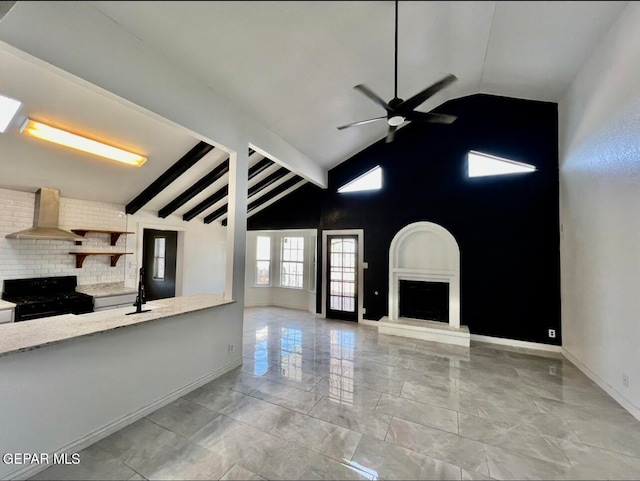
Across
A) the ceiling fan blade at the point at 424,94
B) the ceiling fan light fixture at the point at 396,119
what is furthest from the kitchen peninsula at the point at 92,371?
the ceiling fan blade at the point at 424,94

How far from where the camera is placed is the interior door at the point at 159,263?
6418mm

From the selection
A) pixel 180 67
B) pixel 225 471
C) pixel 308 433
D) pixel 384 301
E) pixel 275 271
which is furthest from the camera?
pixel 275 271

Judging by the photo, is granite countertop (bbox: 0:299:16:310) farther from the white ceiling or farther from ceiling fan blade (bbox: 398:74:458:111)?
ceiling fan blade (bbox: 398:74:458:111)

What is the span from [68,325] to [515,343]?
6.10 meters

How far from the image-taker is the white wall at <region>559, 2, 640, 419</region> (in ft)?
8.48

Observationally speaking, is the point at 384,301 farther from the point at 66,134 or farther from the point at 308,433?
the point at 66,134

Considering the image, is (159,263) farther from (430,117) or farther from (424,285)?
(430,117)

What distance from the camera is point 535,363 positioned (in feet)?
12.5

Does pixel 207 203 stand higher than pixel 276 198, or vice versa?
pixel 276 198

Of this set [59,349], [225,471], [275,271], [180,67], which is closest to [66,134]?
[180,67]

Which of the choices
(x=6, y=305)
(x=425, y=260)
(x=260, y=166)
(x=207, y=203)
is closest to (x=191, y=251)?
(x=207, y=203)

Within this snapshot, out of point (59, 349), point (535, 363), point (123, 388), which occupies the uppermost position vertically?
point (59, 349)

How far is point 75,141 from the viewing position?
3.05 m

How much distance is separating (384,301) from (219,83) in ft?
15.9
